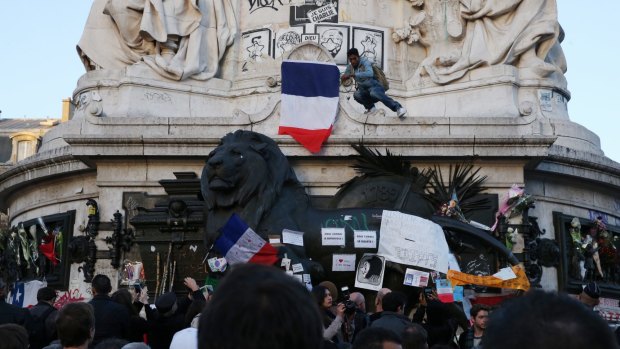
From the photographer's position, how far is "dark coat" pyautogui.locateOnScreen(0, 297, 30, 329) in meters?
10.6

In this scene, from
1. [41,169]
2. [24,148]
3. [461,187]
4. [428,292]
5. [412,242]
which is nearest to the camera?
[428,292]

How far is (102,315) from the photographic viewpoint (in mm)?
10430

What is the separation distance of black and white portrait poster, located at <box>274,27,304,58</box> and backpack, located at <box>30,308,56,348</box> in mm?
12429

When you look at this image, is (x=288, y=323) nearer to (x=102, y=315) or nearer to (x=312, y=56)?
(x=102, y=315)

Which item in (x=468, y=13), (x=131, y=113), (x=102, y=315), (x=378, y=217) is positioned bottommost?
(x=102, y=315)

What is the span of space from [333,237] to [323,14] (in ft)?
25.2

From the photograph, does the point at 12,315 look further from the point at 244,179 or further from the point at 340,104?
the point at 340,104

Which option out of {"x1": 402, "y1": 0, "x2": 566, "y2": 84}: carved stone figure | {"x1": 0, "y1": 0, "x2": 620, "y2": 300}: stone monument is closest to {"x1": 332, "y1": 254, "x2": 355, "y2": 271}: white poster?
{"x1": 0, "y1": 0, "x2": 620, "y2": 300}: stone monument

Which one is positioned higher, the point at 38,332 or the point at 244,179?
the point at 244,179

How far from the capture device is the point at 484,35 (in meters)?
22.1

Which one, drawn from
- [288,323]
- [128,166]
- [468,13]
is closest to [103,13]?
[128,166]

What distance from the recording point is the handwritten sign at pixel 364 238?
16.3 metres

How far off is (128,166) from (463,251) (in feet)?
21.2

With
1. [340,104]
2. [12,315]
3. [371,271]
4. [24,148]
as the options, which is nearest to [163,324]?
[12,315]
